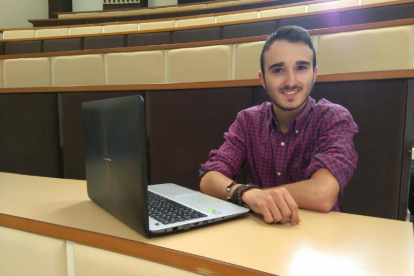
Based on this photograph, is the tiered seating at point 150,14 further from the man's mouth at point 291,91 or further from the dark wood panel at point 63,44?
the man's mouth at point 291,91

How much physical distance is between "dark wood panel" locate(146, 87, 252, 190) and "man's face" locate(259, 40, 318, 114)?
84 mm

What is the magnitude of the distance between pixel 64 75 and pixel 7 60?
0.16 meters

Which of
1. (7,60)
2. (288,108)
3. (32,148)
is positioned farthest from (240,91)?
(7,60)

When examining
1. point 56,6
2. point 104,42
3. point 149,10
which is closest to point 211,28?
point 104,42

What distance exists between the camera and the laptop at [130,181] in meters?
0.14

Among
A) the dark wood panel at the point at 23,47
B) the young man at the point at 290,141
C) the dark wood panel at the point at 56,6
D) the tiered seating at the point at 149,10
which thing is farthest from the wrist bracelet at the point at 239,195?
the dark wood panel at the point at 56,6

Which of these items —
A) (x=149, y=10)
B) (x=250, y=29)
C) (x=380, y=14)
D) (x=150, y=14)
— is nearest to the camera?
(x=380, y=14)

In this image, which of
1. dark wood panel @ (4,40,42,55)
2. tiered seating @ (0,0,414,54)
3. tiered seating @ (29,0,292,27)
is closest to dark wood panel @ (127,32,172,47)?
tiered seating @ (0,0,414,54)

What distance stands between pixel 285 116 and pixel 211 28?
2.12 feet

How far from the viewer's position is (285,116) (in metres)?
0.29

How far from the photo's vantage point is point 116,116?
0.51ft

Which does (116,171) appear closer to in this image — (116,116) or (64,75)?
(116,116)

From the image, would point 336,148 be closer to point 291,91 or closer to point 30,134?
point 291,91

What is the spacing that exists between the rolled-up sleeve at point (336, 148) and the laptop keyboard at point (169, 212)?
0.39ft
